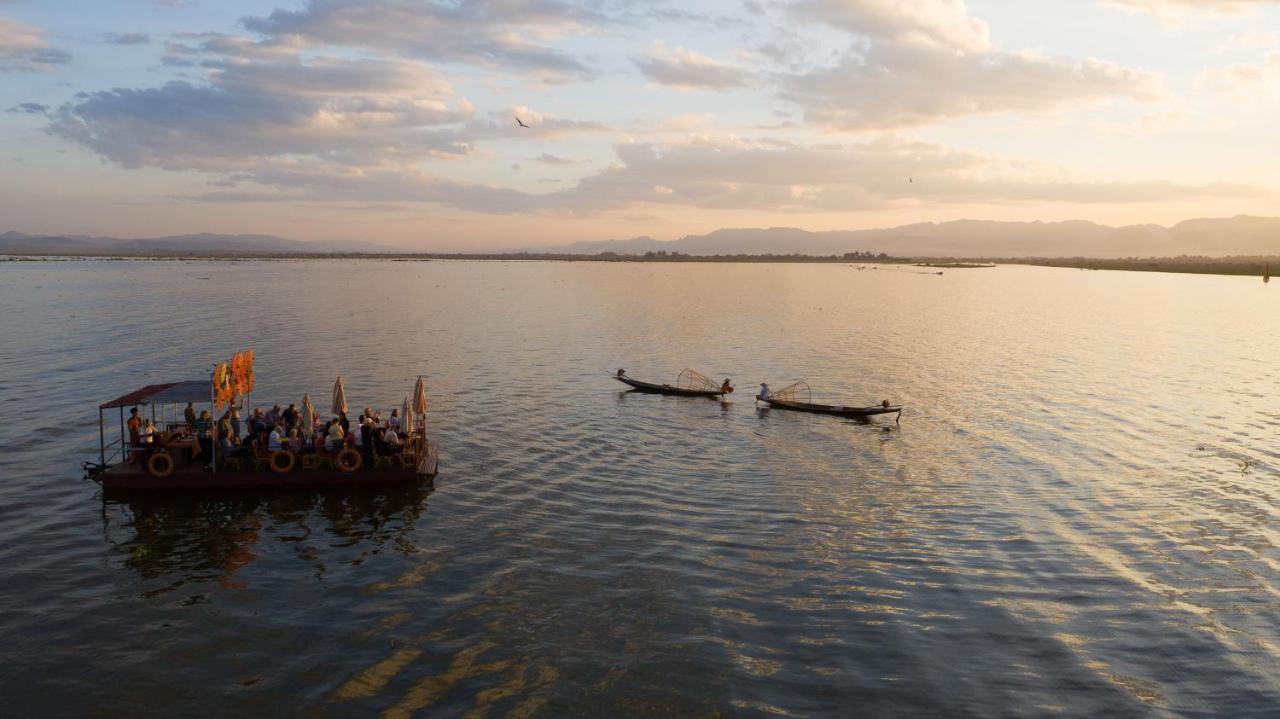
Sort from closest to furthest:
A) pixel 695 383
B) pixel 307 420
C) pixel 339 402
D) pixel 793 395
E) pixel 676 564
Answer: pixel 676 564, pixel 307 420, pixel 339 402, pixel 793 395, pixel 695 383

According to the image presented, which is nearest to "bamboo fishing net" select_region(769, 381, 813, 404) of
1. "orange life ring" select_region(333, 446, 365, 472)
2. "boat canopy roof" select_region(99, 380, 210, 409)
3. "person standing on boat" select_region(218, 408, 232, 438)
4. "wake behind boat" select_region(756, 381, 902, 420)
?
"wake behind boat" select_region(756, 381, 902, 420)

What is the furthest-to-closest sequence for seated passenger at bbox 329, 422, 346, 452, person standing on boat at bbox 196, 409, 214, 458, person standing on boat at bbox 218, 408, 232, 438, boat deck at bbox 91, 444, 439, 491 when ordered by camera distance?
person standing on boat at bbox 218, 408, 232, 438
seated passenger at bbox 329, 422, 346, 452
person standing on boat at bbox 196, 409, 214, 458
boat deck at bbox 91, 444, 439, 491

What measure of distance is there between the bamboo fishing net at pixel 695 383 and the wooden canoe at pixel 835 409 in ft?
17.4

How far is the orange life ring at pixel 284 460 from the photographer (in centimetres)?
2945

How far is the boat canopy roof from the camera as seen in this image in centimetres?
3019

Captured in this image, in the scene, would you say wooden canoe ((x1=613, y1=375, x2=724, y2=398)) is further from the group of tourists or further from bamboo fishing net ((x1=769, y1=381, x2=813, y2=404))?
the group of tourists

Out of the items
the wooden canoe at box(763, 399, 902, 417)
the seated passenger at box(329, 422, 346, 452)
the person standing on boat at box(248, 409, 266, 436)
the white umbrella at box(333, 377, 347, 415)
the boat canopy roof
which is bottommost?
the wooden canoe at box(763, 399, 902, 417)

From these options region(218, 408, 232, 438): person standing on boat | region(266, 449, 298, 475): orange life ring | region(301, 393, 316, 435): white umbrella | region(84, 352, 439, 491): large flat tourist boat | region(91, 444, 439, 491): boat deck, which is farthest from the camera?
region(301, 393, 316, 435): white umbrella

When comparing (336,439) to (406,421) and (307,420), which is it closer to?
(307,420)

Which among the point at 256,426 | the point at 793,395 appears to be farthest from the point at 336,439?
the point at 793,395

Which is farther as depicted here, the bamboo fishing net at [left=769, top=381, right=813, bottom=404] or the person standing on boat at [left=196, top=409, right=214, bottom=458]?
the bamboo fishing net at [left=769, top=381, right=813, bottom=404]

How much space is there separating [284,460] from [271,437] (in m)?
1.02

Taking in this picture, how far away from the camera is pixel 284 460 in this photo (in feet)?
97.1

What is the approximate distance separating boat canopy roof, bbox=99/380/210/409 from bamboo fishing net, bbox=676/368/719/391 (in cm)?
2903
